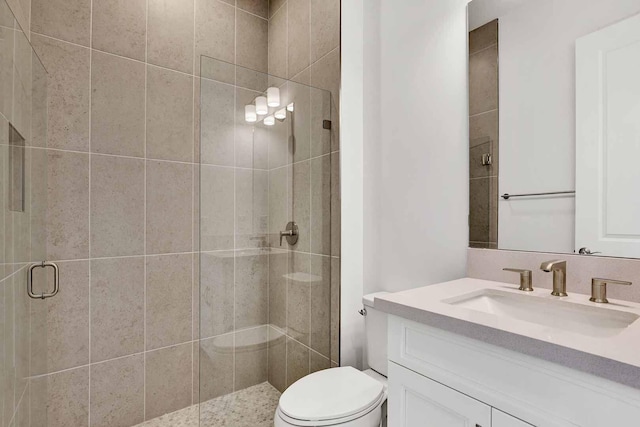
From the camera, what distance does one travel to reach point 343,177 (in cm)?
172

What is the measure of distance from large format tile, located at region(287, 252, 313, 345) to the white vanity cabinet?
0.74 m

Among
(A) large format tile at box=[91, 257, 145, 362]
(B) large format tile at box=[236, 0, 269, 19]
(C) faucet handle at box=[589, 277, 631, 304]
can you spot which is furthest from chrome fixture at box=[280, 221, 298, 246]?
(B) large format tile at box=[236, 0, 269, 19]

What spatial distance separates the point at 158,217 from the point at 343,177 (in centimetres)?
109

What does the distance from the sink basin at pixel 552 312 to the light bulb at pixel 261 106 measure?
117 cm

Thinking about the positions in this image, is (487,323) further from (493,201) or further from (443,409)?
(493,201)

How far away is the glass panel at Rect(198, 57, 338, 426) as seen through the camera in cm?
154

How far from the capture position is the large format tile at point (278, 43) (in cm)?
215

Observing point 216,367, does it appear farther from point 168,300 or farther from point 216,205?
point 216,205

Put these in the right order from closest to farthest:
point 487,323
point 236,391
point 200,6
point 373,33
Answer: point 487,323
point 236,391
point 373,33
point 200,6

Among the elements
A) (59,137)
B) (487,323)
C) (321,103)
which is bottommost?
(487,323)

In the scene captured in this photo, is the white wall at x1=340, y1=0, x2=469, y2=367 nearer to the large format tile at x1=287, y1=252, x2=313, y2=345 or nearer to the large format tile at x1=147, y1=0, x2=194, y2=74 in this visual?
the large format tile at x1=287, y1=252, x2=313, y2=345

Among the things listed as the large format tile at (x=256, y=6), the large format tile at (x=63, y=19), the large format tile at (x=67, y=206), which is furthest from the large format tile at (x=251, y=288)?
the large format tile at (x=256, y=6)

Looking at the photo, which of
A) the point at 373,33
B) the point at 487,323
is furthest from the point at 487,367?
the point at 373,33

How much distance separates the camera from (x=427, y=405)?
925mm
